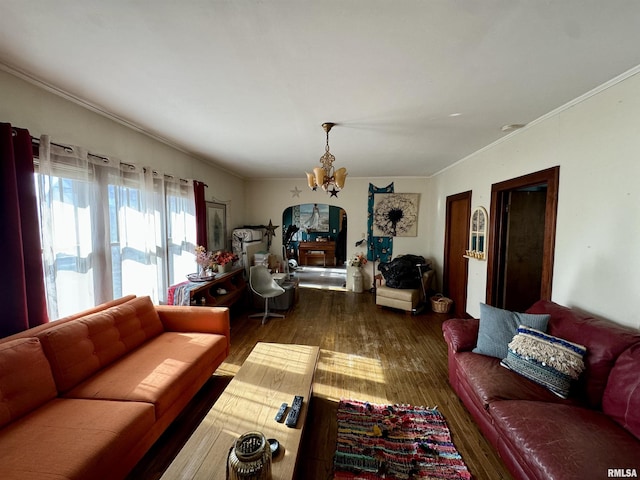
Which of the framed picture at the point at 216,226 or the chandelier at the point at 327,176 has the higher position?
the chandelier at the point at 327,176

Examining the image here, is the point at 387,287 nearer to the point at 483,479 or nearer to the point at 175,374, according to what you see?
the point at 483,479

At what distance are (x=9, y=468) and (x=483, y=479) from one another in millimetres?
2316

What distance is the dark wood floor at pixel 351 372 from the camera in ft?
5.13

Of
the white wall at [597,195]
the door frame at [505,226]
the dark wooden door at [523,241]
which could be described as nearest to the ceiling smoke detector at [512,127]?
the white wall at [597,195]

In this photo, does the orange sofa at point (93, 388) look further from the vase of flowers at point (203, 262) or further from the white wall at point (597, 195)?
the white wall at point (597, 195)

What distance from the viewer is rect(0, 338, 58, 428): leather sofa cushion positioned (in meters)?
1.25

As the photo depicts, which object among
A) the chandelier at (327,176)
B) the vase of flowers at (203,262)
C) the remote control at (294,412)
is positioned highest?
the chandelier at (327,176)

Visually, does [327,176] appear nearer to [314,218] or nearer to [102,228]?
[102,228]

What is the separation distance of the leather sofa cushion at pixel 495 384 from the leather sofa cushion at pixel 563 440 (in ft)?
0.24

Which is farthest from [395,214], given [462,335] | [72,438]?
[72,438]

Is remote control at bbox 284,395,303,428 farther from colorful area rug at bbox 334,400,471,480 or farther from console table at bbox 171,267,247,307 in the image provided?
console table at bbox 171,267,247,307

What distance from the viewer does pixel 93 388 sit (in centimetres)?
152

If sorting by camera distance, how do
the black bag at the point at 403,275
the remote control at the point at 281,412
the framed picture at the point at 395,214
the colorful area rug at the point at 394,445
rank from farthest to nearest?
the framed picture at the point at 395,214, the black bag at the point at 403,275, the colorful area rug at the point at 394,445, the remote control at the point at 281,412

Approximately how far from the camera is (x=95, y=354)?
169 centimetres
